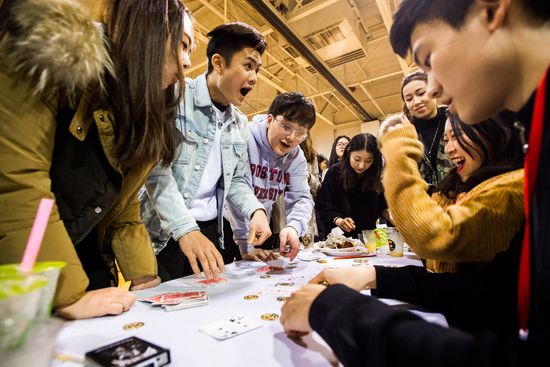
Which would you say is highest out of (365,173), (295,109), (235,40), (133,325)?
(235,40)

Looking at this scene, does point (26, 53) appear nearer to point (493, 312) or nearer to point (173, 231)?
point (173, 231)

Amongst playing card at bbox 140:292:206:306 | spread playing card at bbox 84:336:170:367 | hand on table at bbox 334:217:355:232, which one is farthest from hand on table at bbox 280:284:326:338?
hand on table at bbox 334:217:355:232

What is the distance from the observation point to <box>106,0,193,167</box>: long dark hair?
910 millimetres

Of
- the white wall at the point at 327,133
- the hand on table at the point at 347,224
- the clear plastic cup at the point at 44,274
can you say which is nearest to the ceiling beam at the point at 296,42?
the hand on table at the point at 347,224

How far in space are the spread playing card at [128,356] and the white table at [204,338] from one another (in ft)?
0.13

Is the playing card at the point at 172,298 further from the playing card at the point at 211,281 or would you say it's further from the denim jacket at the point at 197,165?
the denim jacket at the point at 197,165

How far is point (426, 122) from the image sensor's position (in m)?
2.57

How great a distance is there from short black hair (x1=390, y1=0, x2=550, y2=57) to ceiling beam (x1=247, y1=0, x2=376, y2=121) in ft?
12.6

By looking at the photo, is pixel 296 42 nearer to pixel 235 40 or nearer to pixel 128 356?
pixel 235 40

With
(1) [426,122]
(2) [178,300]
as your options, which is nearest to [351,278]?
(2) [178,300]

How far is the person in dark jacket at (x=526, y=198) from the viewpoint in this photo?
1.38 ft

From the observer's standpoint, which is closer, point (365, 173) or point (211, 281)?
point (211, 281)

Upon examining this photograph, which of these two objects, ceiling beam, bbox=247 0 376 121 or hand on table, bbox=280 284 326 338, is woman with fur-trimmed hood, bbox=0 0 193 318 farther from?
ceiling beam, bbox=247 0 376 121

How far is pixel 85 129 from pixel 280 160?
5.20 feet
